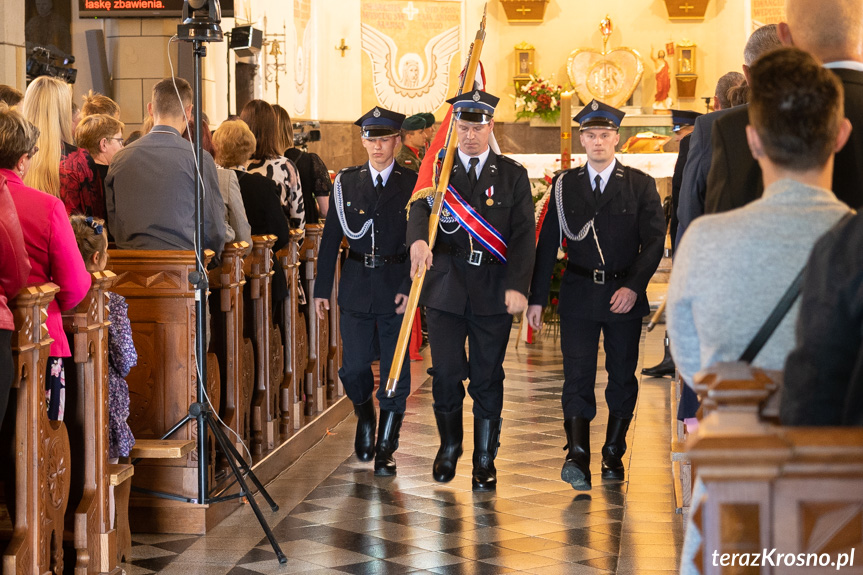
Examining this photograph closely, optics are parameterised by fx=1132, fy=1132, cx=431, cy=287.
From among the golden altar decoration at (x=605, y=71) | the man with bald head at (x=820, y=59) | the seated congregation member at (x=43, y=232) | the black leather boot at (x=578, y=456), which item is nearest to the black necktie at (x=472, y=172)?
the black leather boot at (x=578, y=456)

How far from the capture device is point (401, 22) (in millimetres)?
16188

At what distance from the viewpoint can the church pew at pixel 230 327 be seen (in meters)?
4.74

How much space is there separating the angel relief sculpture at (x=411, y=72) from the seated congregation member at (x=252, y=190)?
10.6 m

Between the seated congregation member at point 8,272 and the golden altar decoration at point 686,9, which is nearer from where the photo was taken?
the seated congregation member at point 8,272

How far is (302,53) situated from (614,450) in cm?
1025

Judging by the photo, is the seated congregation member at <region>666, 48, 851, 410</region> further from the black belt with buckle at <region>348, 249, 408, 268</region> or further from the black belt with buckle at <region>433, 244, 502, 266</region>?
the black belt with buckle at <region>348, 249, 408, 268</region>

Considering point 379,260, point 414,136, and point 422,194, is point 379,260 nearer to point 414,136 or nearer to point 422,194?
point 422,194

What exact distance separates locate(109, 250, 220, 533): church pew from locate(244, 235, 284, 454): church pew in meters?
0.81

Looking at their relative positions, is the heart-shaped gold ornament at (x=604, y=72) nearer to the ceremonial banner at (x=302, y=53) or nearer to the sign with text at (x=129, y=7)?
the ceremonial banner at (x=302, y=53)

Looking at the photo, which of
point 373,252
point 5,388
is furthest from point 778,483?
point 373,252

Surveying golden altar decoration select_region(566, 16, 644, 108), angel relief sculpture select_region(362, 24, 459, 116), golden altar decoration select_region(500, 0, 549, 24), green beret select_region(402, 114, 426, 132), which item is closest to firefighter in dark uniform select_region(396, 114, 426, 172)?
green beret select_region(402, 114, 426, 132)

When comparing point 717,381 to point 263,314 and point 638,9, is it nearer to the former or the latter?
point 263,314

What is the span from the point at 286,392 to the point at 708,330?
13.1 feet

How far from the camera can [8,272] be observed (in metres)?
3.08
